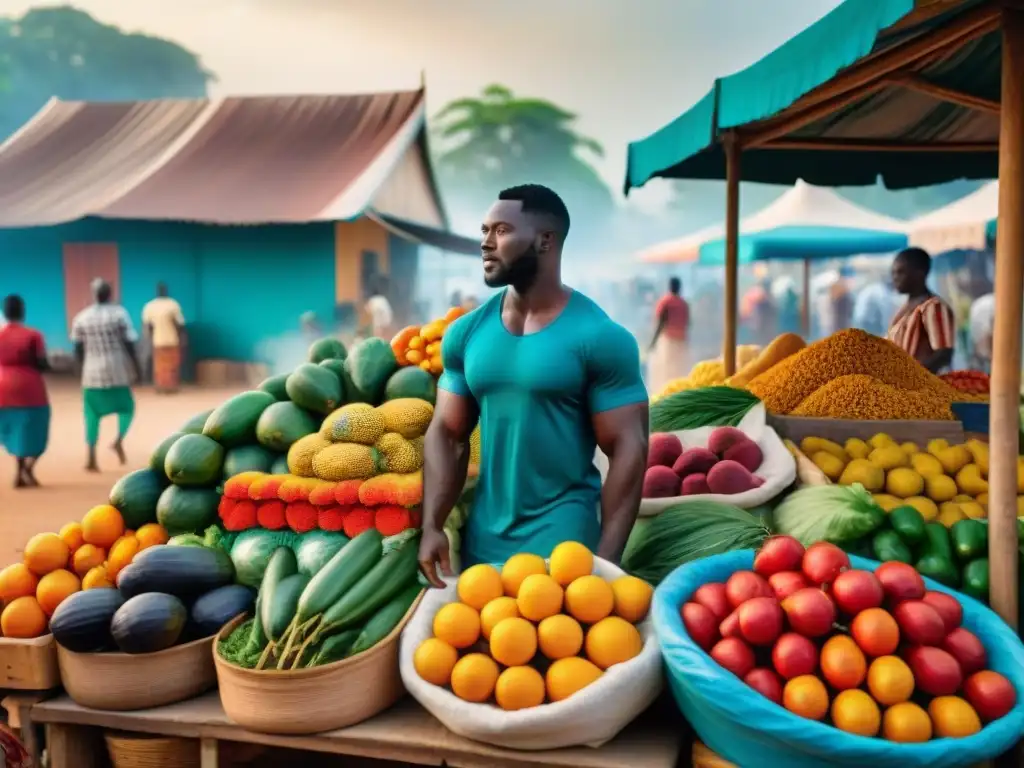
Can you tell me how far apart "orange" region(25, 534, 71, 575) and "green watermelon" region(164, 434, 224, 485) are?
1.33 ft

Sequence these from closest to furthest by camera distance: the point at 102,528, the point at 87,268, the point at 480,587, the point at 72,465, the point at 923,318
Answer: the point at 480,587
the point at 102,528
the point at 923,318
the point at 72,465
the point at 87,268

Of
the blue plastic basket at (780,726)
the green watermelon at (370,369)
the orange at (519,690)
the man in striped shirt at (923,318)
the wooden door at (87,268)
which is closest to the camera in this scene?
the blue plastic basket at (780,726)

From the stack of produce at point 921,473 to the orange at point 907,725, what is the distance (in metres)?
1.57

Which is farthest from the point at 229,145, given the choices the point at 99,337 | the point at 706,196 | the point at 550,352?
the point at 706,196

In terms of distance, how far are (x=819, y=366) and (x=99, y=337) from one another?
693cm

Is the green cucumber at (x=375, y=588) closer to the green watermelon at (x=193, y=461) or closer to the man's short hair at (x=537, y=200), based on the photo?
the green watermelon at (x=193, y=461)

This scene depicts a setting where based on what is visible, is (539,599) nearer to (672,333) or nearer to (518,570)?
(518,570)

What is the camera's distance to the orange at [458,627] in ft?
7.55

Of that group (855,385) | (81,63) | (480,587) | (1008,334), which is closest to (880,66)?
(1008,334)

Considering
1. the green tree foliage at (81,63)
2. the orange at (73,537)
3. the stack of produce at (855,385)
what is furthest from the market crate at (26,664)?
the green tree foliage at (81,63)

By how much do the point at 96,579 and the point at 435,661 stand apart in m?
1.29

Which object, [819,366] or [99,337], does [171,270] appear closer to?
[99,337]

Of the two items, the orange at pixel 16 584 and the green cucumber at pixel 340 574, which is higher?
the green cucumber at pixel 340 574

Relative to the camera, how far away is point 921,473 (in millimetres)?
3703
